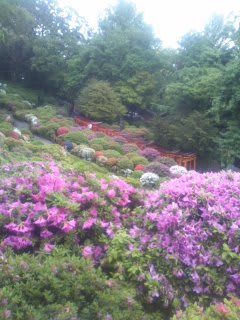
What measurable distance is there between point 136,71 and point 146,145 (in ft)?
17.7

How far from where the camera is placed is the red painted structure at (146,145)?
542 inches

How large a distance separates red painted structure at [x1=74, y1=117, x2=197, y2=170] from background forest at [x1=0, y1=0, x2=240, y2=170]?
361mm

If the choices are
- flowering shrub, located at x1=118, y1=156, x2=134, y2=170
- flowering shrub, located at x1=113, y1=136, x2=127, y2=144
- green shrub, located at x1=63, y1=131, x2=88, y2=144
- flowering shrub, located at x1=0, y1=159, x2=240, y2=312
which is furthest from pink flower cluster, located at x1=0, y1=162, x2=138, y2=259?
flowering shrub, located at x1=113, y1=136, x2=127, y2=144

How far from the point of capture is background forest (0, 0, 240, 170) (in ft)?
44.7

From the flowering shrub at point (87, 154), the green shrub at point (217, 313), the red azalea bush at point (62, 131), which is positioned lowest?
the green shrub at point (217, 313)

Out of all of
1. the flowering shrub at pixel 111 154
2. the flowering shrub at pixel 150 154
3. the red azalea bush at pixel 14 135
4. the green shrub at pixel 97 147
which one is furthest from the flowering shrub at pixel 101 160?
the red azalea bush at pixel 14 135

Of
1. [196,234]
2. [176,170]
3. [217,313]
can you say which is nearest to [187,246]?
[196,234]

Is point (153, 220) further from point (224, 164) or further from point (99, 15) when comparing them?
point (99, 15)

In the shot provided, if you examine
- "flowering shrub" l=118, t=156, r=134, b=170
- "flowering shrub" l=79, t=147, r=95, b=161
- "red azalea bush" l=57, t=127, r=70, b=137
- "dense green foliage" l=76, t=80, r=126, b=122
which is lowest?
"flowering shrub" l=118, t=156, r=134, b=170

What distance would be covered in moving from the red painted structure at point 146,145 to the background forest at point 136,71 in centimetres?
36

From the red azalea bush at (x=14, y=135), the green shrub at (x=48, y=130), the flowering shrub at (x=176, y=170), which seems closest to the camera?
the flowering shrub at (x=176, y=170)

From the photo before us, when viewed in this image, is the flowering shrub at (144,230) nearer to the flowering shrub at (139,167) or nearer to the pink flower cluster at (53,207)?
the pink flower cluster at (53,207)

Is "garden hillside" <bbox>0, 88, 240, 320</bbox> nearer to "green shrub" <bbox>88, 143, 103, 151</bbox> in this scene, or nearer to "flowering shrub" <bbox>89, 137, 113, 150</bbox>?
"green shrub" <bbox>88, 143, 103, 151</bbox>

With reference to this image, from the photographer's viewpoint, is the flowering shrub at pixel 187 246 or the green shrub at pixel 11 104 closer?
the flowering shrub at pixel 187 246
